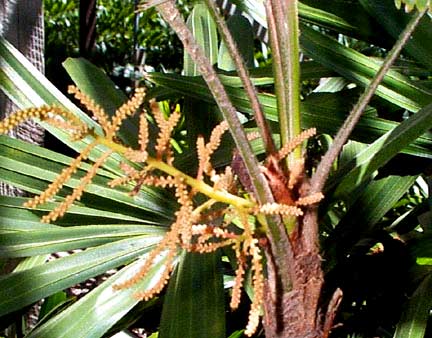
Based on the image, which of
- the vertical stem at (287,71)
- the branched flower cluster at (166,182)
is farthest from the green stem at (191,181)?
the vertical stem at (287,71)

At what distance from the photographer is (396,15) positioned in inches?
36.5

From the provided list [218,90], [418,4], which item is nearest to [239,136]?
[218,90]

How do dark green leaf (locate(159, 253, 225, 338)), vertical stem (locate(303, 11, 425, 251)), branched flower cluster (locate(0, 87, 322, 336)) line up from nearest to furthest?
branched flower cluster (locate(0, 87, 322, 336)), vertical stem (locate(303, 11, 425, 251)), dark green leaf (locate(159, 253, 225, 338))

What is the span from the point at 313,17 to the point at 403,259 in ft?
1.18

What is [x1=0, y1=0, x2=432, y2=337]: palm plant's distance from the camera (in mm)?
521

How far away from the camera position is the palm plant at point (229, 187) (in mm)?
521

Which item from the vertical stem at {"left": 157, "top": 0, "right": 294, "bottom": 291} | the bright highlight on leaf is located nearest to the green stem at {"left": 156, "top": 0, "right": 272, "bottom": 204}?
the vertical stem at {"left": 157, "top": 0, "right": 294, "bottom": 291}

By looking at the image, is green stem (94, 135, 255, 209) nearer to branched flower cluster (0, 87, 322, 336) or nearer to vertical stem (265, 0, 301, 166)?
branched flower cluster (0, 87, 322, 336)

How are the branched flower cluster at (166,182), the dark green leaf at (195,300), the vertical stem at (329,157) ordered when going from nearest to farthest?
the branched flower cluster at (166,182) < the vertical stem at (329,157) < the dark green leaf at (195,300)

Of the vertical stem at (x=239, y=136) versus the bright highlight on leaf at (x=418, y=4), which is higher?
the bright highlight on leaf at (x=418, y=4)

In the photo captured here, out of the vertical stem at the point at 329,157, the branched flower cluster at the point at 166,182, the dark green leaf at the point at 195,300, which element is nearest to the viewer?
the branched flower cluster at the point at 166,182

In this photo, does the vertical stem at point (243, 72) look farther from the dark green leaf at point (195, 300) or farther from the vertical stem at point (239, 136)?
the dark green leaf at point (195, 300)

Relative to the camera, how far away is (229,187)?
58 cm

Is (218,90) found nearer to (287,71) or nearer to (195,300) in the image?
(287,71)
